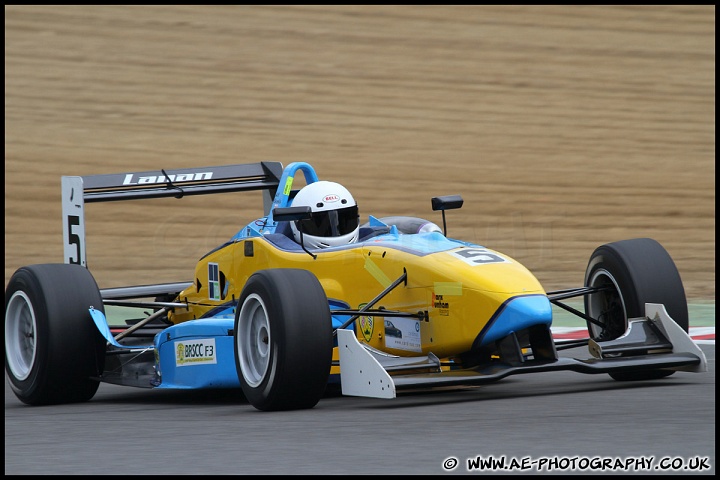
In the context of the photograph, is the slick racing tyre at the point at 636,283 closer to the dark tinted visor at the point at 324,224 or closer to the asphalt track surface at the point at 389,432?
the asphalt track surface at the point at 389,432

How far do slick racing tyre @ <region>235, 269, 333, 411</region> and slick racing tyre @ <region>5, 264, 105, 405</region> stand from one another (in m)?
1.61

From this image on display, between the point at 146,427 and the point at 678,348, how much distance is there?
→ 10.8 ft

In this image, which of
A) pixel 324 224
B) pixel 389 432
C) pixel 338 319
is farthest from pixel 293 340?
pixel 324 224

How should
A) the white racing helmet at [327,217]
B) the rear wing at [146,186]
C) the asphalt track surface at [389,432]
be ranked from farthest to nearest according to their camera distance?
the rear wing at [146,186] < the white racing helmet at [327,217] < the asphalt track surface at [389,432]

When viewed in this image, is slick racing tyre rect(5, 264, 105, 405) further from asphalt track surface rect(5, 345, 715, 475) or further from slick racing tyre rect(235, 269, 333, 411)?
slick racing tyre rect(235, 269, 333, 411)

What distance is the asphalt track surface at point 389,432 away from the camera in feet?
19.4

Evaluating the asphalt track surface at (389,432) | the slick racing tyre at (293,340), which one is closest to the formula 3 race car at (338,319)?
the slick racing tyre at (293,340)

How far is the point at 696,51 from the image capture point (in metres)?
28.6

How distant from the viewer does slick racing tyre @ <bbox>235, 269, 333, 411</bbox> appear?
7.59 metres

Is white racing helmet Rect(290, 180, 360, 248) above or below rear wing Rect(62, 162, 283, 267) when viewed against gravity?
below

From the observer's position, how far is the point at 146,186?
10875 millimetres

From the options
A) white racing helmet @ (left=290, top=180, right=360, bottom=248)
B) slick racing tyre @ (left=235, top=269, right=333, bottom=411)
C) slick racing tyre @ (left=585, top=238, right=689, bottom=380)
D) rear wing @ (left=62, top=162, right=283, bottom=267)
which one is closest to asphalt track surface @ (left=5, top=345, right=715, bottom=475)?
slick racing tyre @ (left=235, top=269, right=333, bottom=411)

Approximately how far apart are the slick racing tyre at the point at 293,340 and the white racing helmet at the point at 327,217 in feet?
4.33

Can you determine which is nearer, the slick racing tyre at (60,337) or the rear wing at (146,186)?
the slick racing tyre at (60,337)
